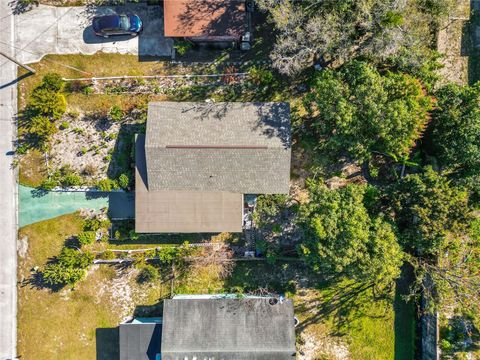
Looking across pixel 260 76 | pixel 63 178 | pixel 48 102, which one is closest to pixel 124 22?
pixel 48 102

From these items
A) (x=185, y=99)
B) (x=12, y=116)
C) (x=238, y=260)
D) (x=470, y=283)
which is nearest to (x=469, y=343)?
(x=470, y=283)

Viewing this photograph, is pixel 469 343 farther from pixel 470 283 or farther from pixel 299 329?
pixel 299 329

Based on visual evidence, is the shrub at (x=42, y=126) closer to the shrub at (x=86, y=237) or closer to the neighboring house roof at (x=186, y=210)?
the neighboring house roof at (x=186, y=210)

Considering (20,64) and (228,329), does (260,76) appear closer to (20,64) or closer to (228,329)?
(20,64)

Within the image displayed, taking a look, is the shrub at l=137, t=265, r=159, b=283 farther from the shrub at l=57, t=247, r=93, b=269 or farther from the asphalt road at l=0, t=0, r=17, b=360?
the asphalt road at l=0, t=0, r=17, b=360

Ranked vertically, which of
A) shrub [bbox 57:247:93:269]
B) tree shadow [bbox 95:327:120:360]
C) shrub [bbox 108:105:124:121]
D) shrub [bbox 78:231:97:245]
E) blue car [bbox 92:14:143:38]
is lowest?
tree shadow [bbox 95:327:120:360]

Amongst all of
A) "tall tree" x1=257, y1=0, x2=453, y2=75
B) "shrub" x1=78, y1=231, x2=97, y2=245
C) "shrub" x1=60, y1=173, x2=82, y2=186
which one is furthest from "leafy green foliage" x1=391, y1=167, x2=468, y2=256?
"shrub" x1=60, y1=173, x2=82, y2=186
